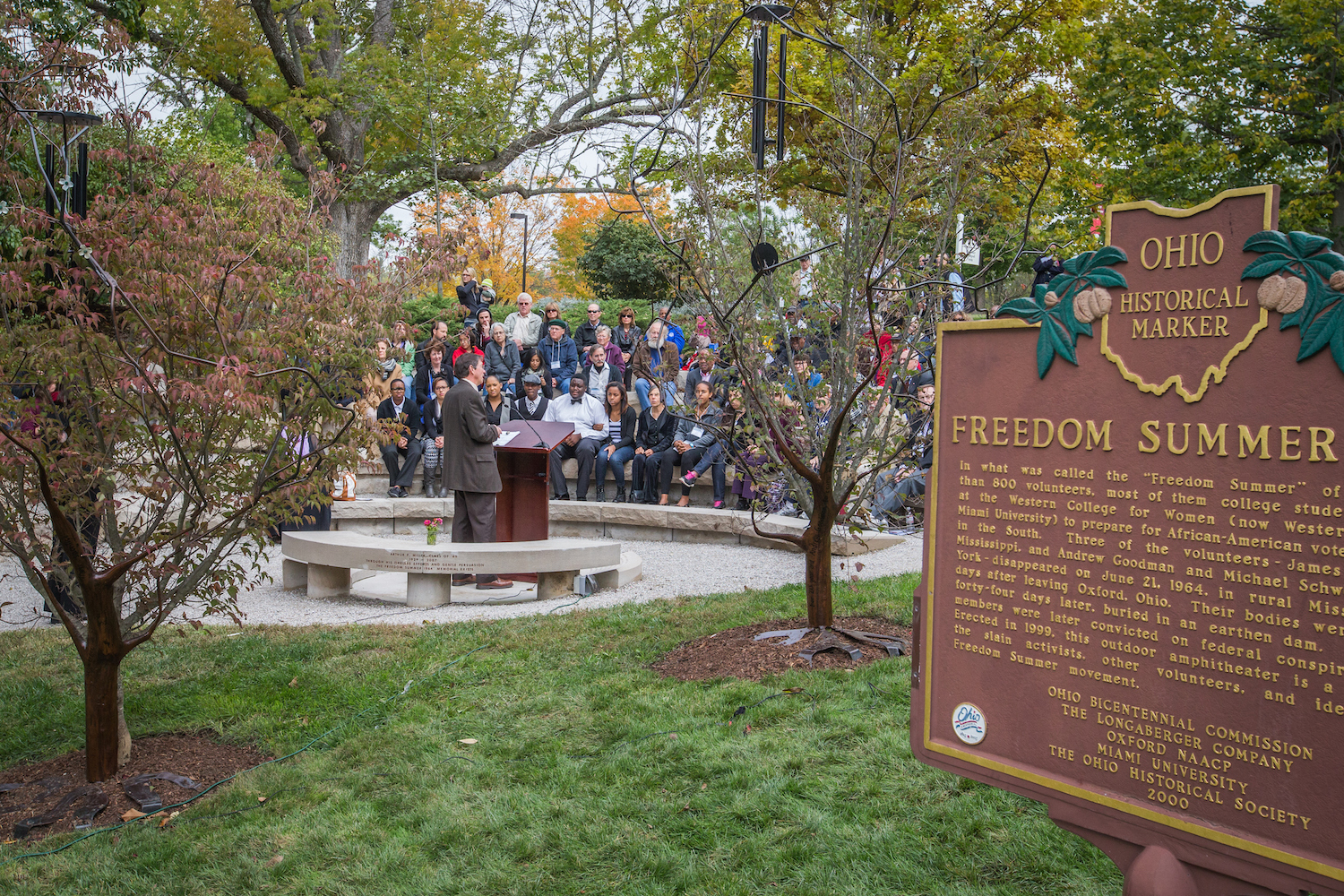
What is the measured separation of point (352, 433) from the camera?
540 centimetres

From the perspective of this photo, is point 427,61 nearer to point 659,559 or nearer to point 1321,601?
point 659,559

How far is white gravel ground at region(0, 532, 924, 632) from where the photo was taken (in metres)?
8.36

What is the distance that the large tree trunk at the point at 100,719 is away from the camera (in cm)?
477

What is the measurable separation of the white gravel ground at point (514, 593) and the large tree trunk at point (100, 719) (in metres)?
3.01

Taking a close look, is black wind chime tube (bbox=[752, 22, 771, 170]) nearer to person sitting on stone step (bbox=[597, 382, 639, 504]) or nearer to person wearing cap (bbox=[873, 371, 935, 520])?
person wearing cap (bbox=[873, 371, 935, 520])

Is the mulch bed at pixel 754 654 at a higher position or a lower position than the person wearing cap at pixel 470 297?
lower

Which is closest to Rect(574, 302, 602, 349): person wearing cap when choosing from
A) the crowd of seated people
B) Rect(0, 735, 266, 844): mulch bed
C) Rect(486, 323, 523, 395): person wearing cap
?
the crowd of seated people

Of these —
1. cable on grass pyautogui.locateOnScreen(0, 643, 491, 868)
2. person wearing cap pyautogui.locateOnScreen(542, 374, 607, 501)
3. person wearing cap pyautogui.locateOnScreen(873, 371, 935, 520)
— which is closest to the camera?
cable on grass pyautogui.locateOnScreen(0, 643, 491, 868)

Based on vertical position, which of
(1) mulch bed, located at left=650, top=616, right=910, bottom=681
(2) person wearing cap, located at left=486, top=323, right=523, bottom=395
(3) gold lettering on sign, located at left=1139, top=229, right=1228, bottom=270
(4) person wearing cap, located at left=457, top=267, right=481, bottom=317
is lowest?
(1) mulch bed, located at left=650, top=616, right=910, bottom=681

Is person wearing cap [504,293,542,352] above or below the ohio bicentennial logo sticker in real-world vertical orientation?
above

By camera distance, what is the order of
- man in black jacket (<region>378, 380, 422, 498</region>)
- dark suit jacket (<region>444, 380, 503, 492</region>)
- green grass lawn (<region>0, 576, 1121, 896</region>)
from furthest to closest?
man in black jacket (<region>378, 380, 422, 498</region>) → dark suit jacket (<region>444, 380, 503, 492</region>) → green grass lawn (<region>0, 576, 1121, 896</region>)

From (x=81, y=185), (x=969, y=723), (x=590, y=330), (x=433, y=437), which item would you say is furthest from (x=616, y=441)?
(x=969, y=723)

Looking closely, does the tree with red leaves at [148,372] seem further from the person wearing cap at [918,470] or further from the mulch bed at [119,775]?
the person wearing cap at [918,470]

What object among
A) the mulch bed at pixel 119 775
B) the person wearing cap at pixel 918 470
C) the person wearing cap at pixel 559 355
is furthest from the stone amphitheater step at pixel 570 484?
the mulch bed at pixel 119 775
